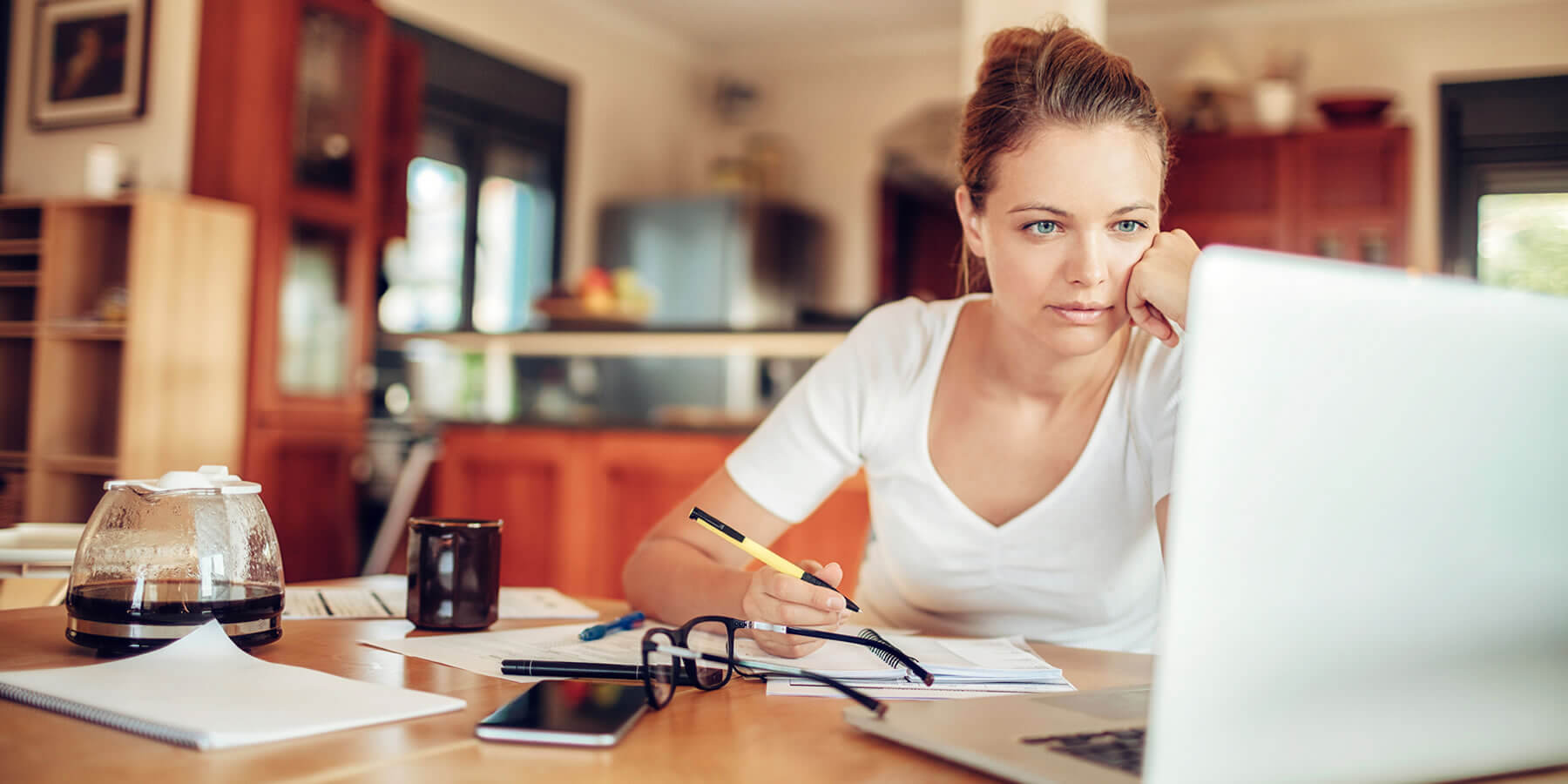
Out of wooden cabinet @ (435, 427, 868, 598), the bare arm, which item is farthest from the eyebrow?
wooden cabinet @ (435, 427, 868, 598)

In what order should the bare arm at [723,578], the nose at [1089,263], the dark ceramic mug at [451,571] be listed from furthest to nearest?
the nose at [1089,263] < the dark ceramic mug at [451,571] < the bare arm at [723,578]

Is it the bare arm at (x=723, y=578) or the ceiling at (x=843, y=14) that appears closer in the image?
the bare arm at (x=723, y=578)

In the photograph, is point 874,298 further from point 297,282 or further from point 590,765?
point 590,765

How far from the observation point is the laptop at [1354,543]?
480 millimetres

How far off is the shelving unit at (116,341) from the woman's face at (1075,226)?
122 inches

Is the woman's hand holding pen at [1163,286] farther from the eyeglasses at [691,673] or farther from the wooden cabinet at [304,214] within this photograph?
the wooden cabinet at [304,214]

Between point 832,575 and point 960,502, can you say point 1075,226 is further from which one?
point 832,575

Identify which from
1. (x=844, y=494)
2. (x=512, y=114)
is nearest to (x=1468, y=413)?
(x=844, y=494)

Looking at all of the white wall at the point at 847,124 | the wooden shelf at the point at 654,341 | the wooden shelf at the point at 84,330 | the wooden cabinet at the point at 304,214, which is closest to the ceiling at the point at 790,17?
the white wall at the point at 847,124

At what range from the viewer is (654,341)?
11.2ft

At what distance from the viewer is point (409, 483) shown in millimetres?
4332

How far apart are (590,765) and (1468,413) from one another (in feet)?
1.57

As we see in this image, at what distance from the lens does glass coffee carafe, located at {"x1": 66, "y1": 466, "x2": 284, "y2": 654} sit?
33.2 inches

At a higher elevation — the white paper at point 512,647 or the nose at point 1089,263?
the nose at point 1089,263
